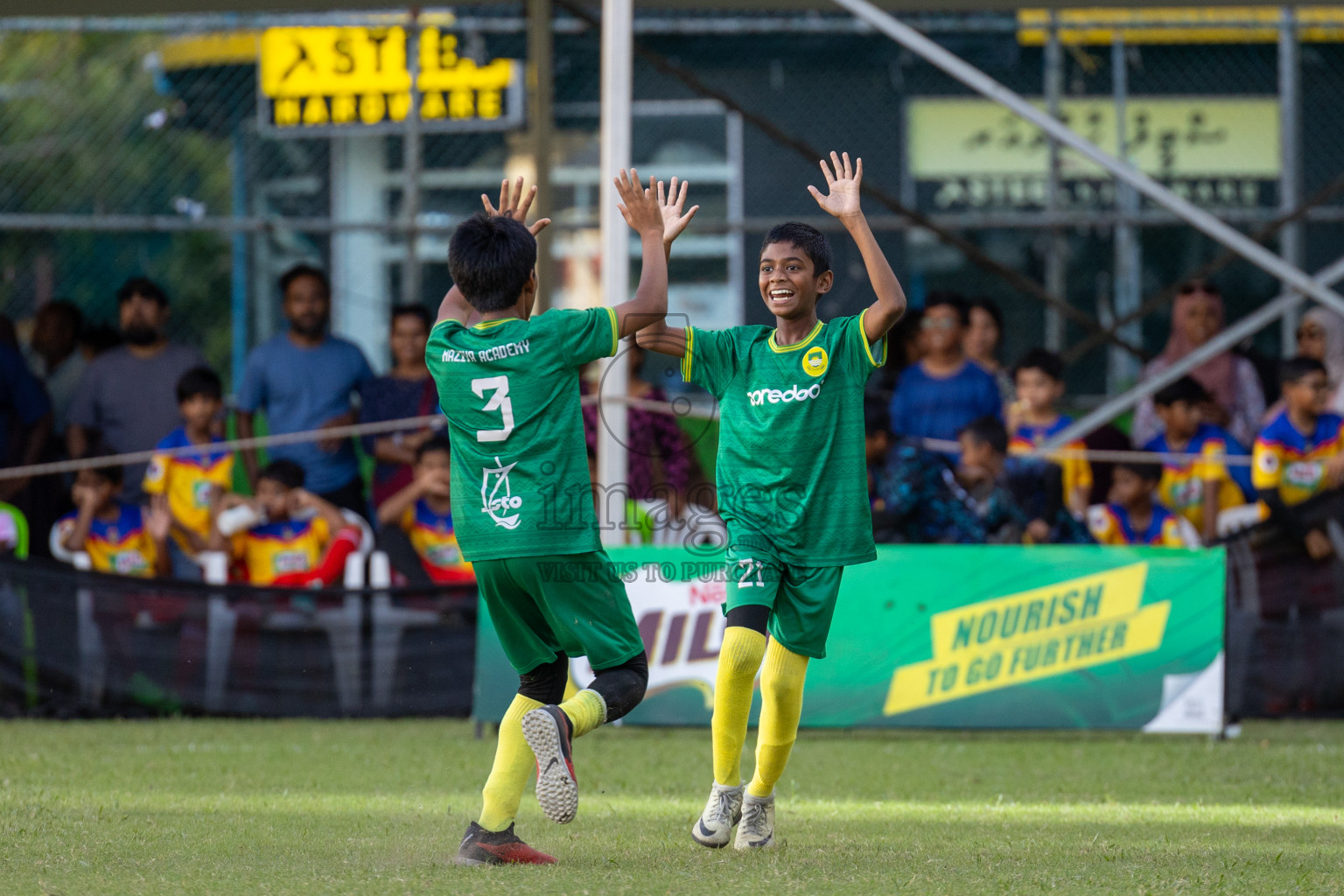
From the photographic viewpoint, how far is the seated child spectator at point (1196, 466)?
9672mm

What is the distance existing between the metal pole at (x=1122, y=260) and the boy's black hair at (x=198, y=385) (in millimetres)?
6477

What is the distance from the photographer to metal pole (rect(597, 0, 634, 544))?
A: 8.77 metres

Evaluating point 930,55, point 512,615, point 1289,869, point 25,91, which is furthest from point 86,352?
point 1289,869

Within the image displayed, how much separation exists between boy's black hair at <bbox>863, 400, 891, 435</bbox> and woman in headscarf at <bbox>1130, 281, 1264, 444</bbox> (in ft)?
6.03

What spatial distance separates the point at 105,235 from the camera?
13.0 meters

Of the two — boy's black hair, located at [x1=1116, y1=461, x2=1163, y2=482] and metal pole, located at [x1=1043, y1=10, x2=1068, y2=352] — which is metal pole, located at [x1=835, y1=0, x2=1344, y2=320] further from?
metal pole, located at [x1=1043, y1=10, x2=1068, y2=352]

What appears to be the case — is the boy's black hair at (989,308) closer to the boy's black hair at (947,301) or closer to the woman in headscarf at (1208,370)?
the boy's black hair at (947,301)

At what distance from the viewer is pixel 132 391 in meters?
10.1

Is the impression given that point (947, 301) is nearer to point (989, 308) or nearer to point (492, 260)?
point (989, 308)

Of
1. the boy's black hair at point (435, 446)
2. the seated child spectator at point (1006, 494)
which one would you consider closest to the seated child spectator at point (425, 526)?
the boy's black hair at point (435, 446)

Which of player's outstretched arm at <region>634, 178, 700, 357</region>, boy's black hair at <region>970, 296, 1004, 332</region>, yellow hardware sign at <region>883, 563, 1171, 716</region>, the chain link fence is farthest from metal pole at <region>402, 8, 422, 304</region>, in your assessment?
player's outstretched arm at <region>634, 178, 700, 357</region>

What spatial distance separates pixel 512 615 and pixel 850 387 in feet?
4.25

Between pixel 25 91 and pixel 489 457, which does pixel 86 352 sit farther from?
pixel 489 457

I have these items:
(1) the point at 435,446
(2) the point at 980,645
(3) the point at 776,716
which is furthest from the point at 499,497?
(1) the point at 435,446
